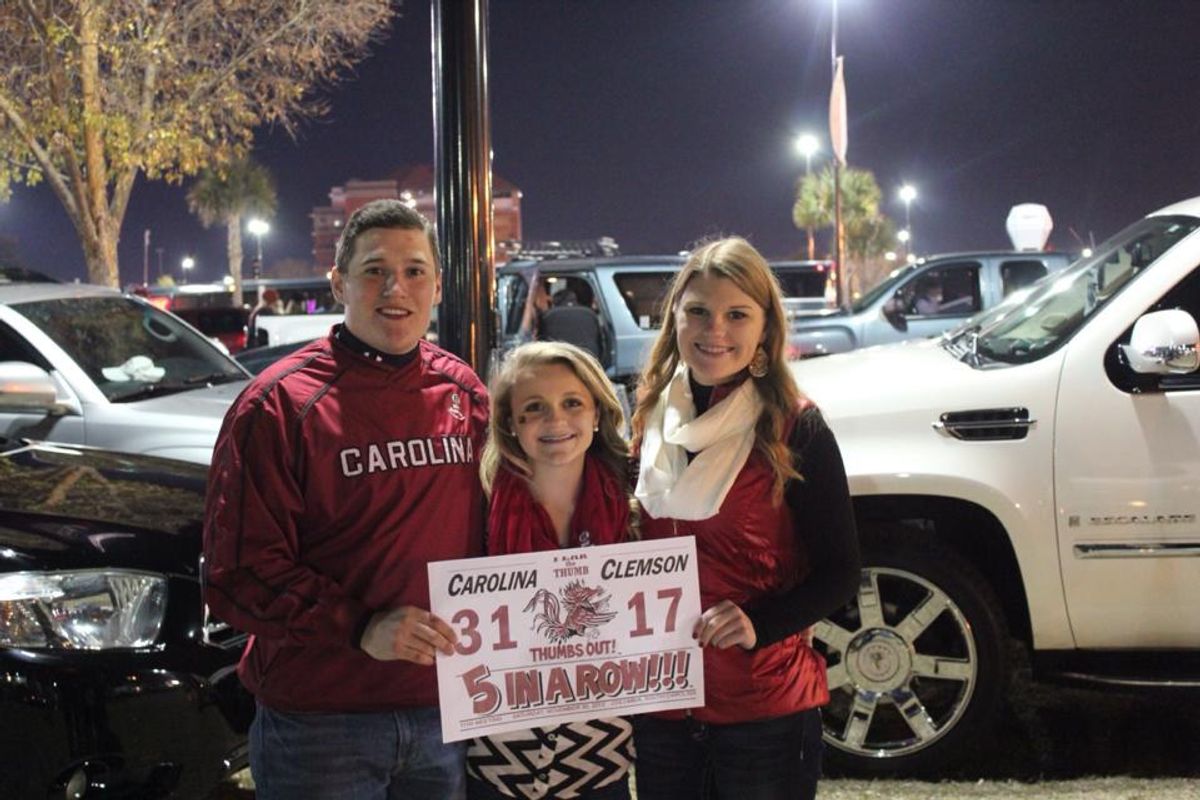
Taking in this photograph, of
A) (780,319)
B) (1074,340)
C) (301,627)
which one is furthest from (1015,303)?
(301,627)

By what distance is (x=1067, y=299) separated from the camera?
437cm

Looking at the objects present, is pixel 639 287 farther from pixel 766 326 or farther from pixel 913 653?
pixel 766 326

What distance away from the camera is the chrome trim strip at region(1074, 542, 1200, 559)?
3723 mm

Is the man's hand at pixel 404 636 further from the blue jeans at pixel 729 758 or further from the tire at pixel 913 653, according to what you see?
the tire at pixel 913 653

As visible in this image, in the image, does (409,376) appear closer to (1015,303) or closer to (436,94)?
(436,94)

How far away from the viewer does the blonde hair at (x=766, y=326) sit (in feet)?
7.61

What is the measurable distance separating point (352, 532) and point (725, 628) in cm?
74

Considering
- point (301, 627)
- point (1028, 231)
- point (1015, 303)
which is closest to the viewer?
point (301, 627)

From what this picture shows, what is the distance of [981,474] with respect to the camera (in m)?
3.82

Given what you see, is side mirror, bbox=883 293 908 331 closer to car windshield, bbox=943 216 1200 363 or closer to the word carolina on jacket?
car windshield, bbox=943 216 1200 363

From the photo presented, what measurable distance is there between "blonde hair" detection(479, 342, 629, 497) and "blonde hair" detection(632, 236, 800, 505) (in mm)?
106

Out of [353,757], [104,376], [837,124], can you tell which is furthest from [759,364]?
[837,124]

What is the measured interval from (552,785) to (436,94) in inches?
94.8

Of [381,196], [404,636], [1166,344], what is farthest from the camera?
[381,196]
